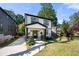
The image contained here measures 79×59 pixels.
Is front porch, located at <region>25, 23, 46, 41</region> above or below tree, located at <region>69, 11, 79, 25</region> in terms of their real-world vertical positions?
below

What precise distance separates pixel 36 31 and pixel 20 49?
45 cm

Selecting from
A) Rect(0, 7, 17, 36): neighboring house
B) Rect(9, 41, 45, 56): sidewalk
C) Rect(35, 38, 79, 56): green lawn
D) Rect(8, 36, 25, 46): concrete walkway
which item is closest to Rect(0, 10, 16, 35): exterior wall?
Rect(0, 7, 17, 36): neighboring house

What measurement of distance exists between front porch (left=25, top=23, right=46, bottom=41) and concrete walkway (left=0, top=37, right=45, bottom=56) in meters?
0.11

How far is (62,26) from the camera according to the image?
18.7 feet

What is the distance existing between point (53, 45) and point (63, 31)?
0.33m

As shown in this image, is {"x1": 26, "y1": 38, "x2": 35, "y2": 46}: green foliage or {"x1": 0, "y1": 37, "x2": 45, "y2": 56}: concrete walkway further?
{"x1": 26, "y1": 38, "x2": 35, "y2": 46}: green foliage

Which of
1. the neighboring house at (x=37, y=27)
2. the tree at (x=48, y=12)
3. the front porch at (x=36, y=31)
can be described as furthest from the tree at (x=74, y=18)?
the front porch at (x=36, y=31)

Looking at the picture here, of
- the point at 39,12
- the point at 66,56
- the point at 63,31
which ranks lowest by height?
the point at 66,56

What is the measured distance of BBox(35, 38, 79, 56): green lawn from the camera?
560 cm

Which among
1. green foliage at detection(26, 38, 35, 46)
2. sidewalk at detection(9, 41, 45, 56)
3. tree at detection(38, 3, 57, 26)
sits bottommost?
sidewalk at detection(9, 41, 45, 56)

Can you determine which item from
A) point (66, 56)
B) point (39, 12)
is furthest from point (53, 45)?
point (39, 12)

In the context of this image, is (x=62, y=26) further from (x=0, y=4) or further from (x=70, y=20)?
(x=0, y=4)

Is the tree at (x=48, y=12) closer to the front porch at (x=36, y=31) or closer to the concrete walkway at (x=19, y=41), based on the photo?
the front porch at (x=36, y=31)

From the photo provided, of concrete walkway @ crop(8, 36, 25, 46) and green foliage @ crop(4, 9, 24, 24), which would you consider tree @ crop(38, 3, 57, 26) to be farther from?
concrete walkway @ crop(8, 36, 25, 46)
